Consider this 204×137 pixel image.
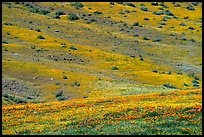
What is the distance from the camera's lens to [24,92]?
45656 millimetres

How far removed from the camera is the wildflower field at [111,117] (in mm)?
24125

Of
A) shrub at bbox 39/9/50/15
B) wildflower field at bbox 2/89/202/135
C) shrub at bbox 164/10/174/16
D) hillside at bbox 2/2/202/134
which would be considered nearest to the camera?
wildflower field at bbox 2/89/202/135

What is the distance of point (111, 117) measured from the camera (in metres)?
27.7

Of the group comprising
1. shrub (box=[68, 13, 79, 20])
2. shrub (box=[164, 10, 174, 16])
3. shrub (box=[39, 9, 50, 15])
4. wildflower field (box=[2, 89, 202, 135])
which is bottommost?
shrub (box=[164, 10, 174, 16])

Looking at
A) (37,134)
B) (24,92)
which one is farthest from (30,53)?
(37,134)

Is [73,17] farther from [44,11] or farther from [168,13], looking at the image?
[168,13]

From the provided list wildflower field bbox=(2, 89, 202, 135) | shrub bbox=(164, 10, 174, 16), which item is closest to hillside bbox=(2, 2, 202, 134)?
wildflower field bbox=(2, 89, 202, 135)

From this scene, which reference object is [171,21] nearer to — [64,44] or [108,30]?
[108,30]

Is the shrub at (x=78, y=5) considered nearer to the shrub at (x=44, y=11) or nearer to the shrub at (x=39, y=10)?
the shrub at (x=39, y=10)

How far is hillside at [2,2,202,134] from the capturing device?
4031 centimetres

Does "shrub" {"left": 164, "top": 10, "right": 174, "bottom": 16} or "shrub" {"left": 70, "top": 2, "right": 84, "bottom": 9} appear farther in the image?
"shrub" {"left": 164, "top": 10, "right": 174, "bottom": 16}

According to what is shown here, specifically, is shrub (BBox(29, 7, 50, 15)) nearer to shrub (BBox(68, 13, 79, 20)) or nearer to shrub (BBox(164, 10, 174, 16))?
shrub (BBox(68, 13, 79, 20))

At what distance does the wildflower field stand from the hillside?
0.61 ft

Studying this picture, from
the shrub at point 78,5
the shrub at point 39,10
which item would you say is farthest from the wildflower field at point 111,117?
the shrub at point 78,5
